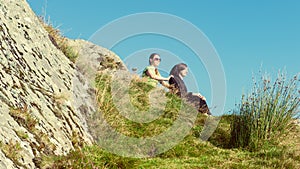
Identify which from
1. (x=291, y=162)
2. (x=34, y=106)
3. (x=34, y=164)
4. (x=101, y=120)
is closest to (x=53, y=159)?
(x=34, y=164)

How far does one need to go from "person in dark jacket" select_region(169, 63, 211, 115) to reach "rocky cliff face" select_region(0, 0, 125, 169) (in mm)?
4029

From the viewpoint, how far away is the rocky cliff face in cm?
446

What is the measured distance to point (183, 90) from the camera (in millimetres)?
12102

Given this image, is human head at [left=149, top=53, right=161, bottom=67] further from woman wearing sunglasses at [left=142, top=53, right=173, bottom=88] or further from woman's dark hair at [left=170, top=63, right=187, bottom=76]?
woman's dark hair at [left=170, top=63, right=187, bottom=76]

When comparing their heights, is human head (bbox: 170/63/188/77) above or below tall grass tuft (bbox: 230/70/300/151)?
above

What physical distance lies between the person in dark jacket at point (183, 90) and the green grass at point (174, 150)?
67 cm

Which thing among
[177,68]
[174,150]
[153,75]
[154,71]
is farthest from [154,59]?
Result: [174,150]

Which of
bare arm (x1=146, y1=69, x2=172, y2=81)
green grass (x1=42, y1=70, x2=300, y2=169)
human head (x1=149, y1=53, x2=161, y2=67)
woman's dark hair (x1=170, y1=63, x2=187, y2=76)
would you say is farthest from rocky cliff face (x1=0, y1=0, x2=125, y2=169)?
woman's dark hair (x1=170, y1=63, x2=187, y2=76)

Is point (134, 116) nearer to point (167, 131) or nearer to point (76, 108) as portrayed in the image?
point (167, 131)

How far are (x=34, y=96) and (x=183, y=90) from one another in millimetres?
6998

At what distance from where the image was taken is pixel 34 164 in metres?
4.40

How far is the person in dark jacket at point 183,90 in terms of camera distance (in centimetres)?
1150

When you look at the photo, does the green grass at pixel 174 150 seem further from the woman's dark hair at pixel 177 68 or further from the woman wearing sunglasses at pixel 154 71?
the woman's dark hair at pixel 177 68

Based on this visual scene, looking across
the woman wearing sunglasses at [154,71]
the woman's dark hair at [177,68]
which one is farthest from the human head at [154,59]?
the woman's dark hair at [177,68]
